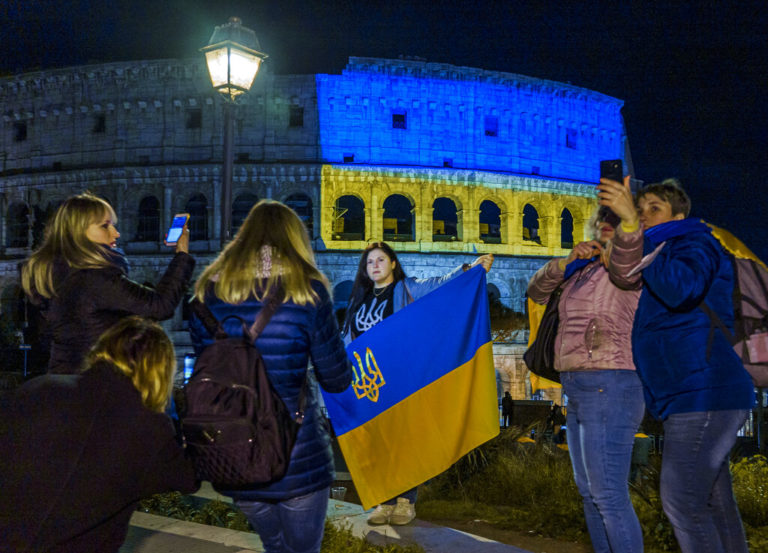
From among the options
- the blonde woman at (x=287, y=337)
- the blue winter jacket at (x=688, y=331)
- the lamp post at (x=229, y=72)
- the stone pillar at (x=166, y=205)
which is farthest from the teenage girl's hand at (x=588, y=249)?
the stone pillar at (x=166, y=205)

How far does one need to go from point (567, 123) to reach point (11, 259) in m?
30.1

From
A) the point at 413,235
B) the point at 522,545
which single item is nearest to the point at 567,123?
the point at 413,235

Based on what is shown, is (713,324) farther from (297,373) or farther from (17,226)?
(17,226)

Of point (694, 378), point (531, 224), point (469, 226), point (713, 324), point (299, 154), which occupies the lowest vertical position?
point (694, 378)

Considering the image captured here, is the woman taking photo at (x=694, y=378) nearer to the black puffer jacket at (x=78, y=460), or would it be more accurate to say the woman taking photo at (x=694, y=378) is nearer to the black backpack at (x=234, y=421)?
the black backpack at (x=234, y=421)

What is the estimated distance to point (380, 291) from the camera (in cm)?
582

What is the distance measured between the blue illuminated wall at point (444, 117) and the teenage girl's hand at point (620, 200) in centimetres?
3268

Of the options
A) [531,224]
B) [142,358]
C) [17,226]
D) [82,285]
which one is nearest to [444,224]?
[531,224]

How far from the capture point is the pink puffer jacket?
12.0ft

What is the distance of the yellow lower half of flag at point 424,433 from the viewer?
512cm

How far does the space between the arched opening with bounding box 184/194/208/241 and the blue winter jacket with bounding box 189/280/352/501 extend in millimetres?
33665

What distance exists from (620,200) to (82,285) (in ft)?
9.00

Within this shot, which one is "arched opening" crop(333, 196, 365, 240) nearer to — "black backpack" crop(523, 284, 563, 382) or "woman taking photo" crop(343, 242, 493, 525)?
"woman taking photo" crop(343, 242, 493, 525)

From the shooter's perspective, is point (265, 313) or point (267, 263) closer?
point (265, 313)
